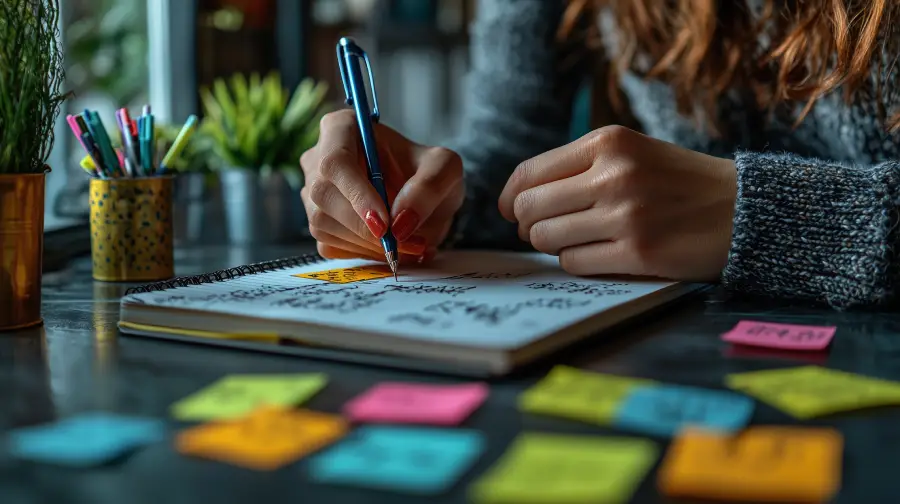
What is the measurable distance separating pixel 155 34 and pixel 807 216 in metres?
1.63

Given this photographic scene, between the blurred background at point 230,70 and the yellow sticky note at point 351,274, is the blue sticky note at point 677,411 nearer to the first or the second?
the yellow sticky note at point 351,274

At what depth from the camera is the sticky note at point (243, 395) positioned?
39 cm

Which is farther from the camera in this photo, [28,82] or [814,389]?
[28,82]

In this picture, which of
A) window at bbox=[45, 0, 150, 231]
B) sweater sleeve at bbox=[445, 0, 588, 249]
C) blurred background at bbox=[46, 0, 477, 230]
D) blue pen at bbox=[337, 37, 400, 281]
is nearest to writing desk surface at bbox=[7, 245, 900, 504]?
blue pen at bbox=[337, 37, 400, 281]

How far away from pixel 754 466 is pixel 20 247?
473 millimetres

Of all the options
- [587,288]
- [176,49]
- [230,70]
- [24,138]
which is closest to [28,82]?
[24,138]

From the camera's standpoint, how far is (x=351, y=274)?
68 cm

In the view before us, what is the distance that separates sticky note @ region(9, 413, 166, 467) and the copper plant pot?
223 millimetres

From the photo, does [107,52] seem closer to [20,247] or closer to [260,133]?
[260,133]

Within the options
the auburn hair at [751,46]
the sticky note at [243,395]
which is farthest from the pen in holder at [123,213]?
the auburn hair at [751,46]

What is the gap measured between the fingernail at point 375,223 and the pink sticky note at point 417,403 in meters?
0.25

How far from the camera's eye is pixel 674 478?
1.00 feet

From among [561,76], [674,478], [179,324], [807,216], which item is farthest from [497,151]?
[674,478]

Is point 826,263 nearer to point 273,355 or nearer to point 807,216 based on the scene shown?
point 807,216
